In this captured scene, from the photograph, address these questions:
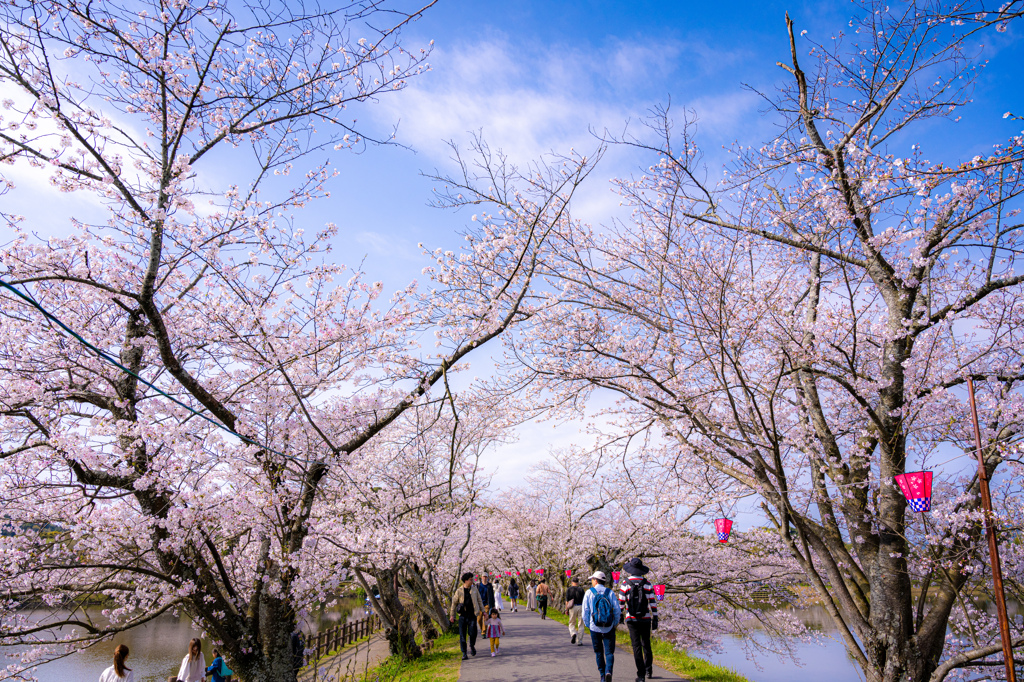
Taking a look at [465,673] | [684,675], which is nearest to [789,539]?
[684,675]

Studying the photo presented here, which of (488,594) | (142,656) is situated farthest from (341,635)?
(142,656)

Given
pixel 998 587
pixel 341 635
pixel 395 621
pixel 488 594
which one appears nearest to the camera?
pixel 998 587

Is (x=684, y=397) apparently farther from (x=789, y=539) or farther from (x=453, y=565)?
(x=453, y=565)

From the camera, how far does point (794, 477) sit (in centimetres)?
977

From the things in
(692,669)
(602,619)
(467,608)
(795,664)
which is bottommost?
(795,664)

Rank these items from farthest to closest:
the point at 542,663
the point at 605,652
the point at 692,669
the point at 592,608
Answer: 1. the point at 542,663
2. the point at 692,669
3. the point at 592,608
4. the point at 605,652

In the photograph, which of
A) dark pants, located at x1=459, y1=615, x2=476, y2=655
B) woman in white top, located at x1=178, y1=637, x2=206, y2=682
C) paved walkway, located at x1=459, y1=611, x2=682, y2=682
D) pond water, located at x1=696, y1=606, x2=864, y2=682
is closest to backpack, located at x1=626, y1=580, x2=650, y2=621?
paved walkway, located at x1=459, y1=611, x2=682, y2=682

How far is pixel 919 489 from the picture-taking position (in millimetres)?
5723

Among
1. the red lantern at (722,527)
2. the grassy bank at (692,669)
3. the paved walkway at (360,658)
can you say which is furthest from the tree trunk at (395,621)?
the red lantern at (722,527)

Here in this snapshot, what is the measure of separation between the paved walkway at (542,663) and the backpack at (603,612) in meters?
1.54

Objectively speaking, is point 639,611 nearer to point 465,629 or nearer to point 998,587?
point 998,587

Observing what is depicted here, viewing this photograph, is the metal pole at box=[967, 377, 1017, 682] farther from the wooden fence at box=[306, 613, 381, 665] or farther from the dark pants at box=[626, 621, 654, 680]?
the wooden fence at box=[306, 613, 381, 665]

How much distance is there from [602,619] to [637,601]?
34.3 inches

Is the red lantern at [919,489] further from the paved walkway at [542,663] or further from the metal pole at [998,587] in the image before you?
the paved walkway at [542,663]
